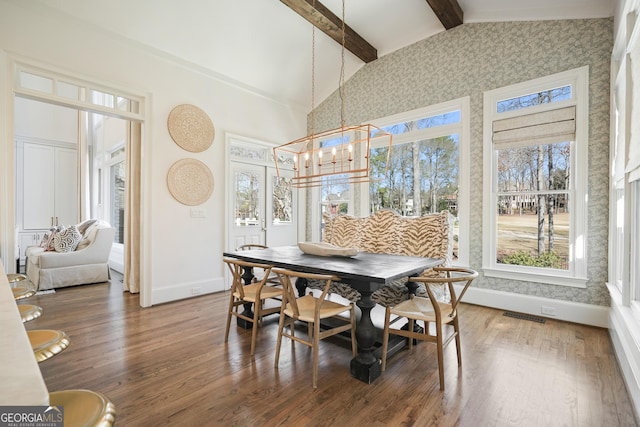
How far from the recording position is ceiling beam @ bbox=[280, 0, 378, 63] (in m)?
3.93

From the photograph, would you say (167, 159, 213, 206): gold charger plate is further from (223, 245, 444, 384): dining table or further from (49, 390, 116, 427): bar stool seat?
(49, 390, 116, 427): bar stool seat

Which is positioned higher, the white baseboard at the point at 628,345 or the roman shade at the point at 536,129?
the roman shade at the point at 536,129

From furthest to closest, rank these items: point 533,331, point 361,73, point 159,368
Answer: point 361,73, point 533,331, point 159,368

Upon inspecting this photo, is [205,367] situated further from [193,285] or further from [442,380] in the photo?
[193,285]

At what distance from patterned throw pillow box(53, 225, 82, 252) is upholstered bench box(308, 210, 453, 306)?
4.16m

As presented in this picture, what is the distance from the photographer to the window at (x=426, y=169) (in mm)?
4172

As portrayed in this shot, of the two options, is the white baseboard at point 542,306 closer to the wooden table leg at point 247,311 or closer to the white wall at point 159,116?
the wooden table leg at point 247,311

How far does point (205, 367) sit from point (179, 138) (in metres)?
3.07

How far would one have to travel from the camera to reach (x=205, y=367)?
236 cm

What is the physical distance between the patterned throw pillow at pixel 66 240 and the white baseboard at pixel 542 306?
6.16 meters

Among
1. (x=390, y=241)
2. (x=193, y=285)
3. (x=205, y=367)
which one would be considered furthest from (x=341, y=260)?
(x=193, y=285)

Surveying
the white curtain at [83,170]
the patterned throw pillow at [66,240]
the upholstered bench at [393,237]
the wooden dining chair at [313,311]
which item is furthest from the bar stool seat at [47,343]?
the white curtain at [83,170]

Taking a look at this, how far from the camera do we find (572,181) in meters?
3.40

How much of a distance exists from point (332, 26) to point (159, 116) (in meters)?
2.72
